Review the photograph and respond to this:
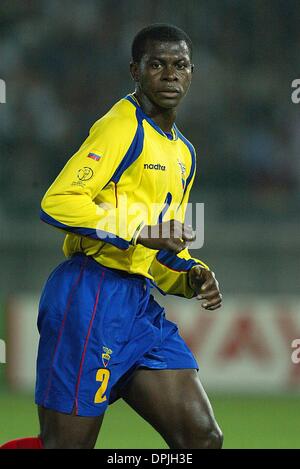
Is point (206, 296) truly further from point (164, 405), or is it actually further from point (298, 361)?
point (298, 361)

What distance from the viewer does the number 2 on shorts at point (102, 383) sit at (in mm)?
4195

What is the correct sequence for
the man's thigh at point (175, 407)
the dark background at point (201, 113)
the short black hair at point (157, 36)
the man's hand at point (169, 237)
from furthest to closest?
the dark background at point (201, 113) < the short black hair at point (157, 36) < the man's thigh at point (175, 407) < the man's hand at point (169, 237)

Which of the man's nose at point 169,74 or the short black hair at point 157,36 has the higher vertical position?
the short black hair at point 157,36

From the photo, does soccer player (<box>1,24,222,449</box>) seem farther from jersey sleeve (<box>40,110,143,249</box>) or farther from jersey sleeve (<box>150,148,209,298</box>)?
jersey sleeve (<box>150,148,209,298</box>)

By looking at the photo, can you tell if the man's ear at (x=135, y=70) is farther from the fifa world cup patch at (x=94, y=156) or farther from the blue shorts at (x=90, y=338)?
the blue shorts at (x=90, y=338)

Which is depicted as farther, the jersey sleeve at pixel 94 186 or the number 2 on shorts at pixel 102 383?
the number 2 on shorts at pixel 102 383

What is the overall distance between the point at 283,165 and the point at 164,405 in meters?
6.39

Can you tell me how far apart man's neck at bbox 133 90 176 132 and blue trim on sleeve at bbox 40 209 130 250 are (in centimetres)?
64

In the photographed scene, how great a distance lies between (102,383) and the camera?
4.21 meters

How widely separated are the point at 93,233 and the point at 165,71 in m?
0.79

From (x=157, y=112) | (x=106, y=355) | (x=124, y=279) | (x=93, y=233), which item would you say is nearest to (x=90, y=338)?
(x=106, y=355)

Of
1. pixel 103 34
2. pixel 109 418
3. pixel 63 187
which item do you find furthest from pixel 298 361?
pixel 63 187

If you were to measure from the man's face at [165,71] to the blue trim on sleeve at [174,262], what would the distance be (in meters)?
0.69

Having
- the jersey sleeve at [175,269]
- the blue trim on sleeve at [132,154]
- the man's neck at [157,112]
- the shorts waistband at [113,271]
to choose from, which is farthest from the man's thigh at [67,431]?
the man's neck at [157,112]
